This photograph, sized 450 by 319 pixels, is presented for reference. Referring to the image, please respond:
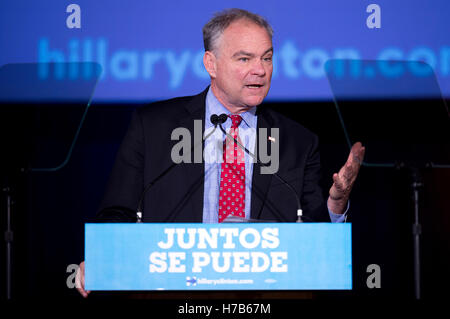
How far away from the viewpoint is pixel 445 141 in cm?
346

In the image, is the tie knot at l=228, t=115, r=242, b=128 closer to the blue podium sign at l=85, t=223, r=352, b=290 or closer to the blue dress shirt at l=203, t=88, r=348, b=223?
the blue dress shirt at l=203, t=88, r=348, b=223

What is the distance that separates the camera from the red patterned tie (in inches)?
103

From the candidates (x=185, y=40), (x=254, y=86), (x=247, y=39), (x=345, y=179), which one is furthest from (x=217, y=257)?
(x=185, y=40)

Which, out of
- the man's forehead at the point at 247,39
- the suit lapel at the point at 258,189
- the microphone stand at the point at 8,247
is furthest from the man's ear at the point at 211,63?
the microphone stand at the point at 8,247

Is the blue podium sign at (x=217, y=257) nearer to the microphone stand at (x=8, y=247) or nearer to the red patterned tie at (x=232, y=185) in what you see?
the red patterned tie at (x=232, y=185)

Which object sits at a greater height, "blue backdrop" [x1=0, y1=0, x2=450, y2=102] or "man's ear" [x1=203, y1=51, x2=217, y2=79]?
"blue backdrop" [x1=0, y1=0, x2=450, y2=102]

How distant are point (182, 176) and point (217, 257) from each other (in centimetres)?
84

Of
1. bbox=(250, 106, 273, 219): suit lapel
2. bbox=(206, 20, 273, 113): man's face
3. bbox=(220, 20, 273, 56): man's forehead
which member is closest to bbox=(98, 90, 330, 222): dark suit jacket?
bbox=(250, 106, 273, 219): suit lapel

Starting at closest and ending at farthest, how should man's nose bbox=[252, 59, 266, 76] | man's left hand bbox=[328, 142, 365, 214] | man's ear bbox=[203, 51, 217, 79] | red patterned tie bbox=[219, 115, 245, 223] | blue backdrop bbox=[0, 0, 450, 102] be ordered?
man's left hand bbox=[328, 142, 365, 214] < red patterned tie bbox=[219, 115, 245, 223] < man's nose bbox=[252, 59, 266, 76] < man's ear bbox=[203, 51, 217, 79] < blue backdrop bbox=[0, 0, 450, 102]

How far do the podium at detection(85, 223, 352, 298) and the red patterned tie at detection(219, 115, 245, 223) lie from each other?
2.21 feet

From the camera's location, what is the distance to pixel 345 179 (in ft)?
7.84

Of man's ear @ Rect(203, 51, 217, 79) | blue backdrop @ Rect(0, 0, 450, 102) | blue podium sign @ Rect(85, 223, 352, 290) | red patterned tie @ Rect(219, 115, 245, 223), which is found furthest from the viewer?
blue backdrop @ Rect(0, 0, 450, 102)

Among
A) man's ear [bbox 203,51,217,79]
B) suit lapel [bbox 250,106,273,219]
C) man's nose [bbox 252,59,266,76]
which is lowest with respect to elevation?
suit lapel [bbox 250,106,273,219]
